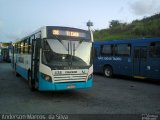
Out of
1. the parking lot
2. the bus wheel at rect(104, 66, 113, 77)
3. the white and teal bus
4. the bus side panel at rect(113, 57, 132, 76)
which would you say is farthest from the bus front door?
the white and teal bus

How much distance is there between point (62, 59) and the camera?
10.5m

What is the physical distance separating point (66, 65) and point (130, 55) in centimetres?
814

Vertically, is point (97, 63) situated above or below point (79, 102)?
above

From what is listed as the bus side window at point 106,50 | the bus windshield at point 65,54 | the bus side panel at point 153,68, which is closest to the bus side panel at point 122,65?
the bus side window at point 106,50

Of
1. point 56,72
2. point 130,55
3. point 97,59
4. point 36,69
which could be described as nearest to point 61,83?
point 56,72

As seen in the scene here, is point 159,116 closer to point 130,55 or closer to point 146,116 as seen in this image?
point 146,116

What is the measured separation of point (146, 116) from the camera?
25.5 feet

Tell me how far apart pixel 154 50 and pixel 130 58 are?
7.19ft

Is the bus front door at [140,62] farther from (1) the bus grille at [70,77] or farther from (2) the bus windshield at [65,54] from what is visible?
(1) the bus grille at [70,77]

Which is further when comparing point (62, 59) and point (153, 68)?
point (153, 68)

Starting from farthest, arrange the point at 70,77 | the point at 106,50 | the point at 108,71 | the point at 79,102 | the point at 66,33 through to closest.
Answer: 1. the point at 106,50
2. the point at 108,71
3. the point at 66,33
4. the point at 70,77
5. the point at 79,102

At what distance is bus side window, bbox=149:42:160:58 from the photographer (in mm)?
15383

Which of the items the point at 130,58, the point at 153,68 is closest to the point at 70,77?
the point at 153,68

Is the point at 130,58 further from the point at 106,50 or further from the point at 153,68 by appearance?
the point at 106,50
